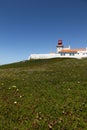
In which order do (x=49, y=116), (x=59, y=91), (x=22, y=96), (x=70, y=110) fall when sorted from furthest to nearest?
1. (x=59, y=91)
2. (x=22, y=96)
3. (x=70, y=110)
4. (x=49, y=116)

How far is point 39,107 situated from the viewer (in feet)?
41.6

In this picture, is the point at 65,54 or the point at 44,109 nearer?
the point at 44,109

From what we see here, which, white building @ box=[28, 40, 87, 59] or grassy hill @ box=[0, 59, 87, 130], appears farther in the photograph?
white building @ box=[28, 40, 87, 59]

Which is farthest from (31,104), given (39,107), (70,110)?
(70,110)

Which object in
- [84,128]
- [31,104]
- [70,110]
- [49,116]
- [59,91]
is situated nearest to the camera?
[84,128]

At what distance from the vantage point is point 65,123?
1041 centimetres

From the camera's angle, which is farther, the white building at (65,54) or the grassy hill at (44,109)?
the white building at (65,54)

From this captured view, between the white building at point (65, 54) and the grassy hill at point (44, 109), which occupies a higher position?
the white building at point (65, 54)

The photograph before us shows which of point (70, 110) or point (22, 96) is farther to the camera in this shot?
point (22, 96)

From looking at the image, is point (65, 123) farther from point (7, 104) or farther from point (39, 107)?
point (7, 104)

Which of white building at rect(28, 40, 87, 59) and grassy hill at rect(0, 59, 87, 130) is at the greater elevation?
white building at rect(28, 40, 87, 59)

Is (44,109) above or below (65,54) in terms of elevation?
below

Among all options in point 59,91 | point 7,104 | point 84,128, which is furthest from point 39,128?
point 59,91

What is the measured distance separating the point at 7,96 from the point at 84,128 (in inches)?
288
